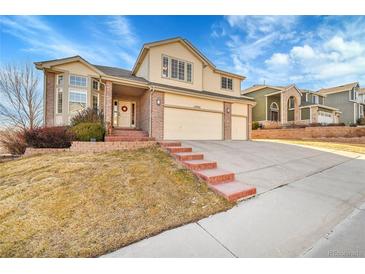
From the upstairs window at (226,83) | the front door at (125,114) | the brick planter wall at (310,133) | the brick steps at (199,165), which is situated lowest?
the brick steps at (199,165)

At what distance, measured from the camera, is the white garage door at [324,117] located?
24267 millimetres

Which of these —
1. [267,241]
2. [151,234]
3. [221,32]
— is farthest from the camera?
[221,32]

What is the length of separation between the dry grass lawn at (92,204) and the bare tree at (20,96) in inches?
517

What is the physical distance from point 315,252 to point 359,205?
2.31m

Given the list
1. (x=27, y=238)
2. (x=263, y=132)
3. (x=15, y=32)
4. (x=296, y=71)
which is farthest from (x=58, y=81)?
(x=263, y=132)

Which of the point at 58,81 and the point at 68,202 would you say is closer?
the point at 68,202

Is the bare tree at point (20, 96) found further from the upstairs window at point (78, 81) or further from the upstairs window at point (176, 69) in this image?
the upstairs window at point (176, 69)

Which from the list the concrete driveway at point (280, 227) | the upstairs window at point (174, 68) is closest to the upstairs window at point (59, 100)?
the upstairs window at point (174, 68)

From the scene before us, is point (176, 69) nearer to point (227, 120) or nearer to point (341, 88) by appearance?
point (227, 120)

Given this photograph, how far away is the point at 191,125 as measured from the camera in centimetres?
1103

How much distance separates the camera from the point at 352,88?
91.7 feet

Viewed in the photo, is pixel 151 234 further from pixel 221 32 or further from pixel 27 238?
pixel 221 32

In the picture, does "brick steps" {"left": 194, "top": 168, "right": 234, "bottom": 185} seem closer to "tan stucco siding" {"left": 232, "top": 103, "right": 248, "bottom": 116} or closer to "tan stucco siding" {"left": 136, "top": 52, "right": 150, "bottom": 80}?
"tan stucco siding" {"left": 136, "top": 52, "right": 150, "bottom": 80}

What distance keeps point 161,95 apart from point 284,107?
65.7ft
